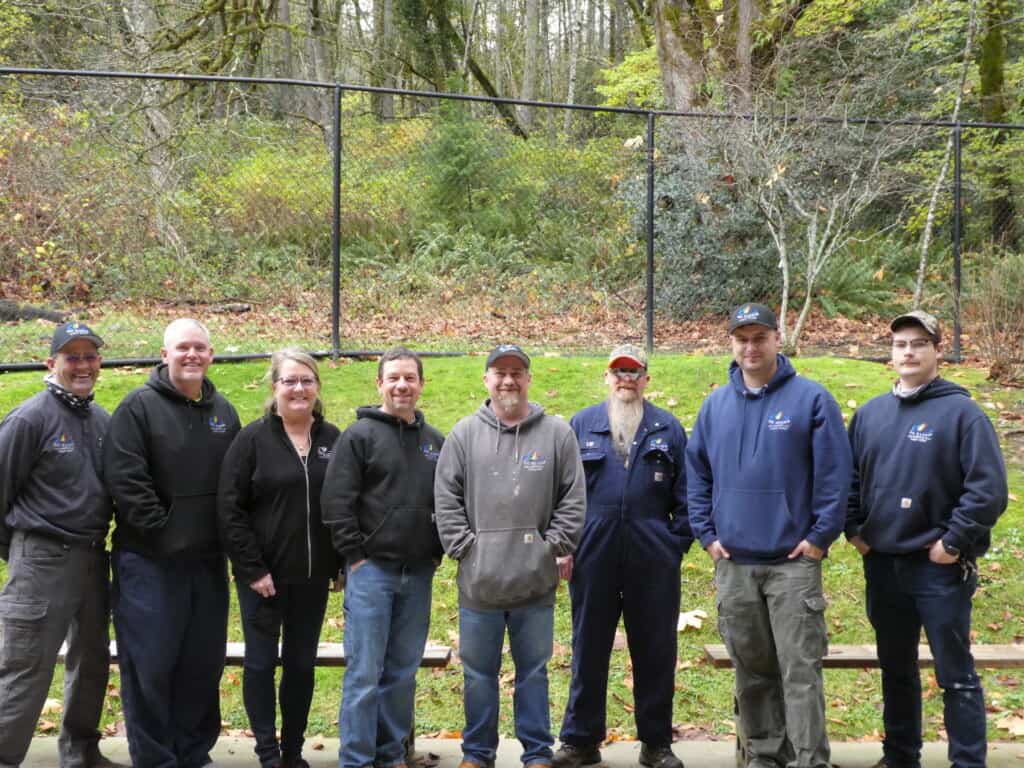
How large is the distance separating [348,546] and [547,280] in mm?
9071

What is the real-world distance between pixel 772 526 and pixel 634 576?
703 mm

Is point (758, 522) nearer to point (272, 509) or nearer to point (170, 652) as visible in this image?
point (272, 509)

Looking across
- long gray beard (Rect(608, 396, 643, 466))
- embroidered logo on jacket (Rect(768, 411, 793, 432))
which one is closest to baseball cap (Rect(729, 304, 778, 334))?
embroidered logo on jacket (Rect(768, 411, 793, 432))

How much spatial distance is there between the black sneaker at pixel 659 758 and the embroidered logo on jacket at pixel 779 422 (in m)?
1.54

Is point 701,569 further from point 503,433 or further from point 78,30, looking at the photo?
point 78,30

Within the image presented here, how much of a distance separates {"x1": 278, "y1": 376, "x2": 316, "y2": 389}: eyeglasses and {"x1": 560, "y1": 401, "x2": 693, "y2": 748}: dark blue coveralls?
128 centimetres

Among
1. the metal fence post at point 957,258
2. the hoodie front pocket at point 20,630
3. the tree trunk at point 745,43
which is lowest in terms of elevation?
the hoodie front pocket at point 20,630

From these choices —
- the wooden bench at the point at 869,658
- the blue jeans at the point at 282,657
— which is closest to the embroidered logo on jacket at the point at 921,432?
the wooden bench at the point at 869,658

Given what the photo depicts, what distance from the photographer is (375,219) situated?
13.5 m

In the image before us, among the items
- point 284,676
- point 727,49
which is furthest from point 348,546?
point 727,49

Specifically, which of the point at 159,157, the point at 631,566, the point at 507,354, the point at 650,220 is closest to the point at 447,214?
the point at 159,157

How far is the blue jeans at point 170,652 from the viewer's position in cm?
445

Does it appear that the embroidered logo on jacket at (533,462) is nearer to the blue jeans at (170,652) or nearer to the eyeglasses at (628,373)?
the eyeglasses at (628,373)

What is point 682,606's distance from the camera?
6.53 meters
